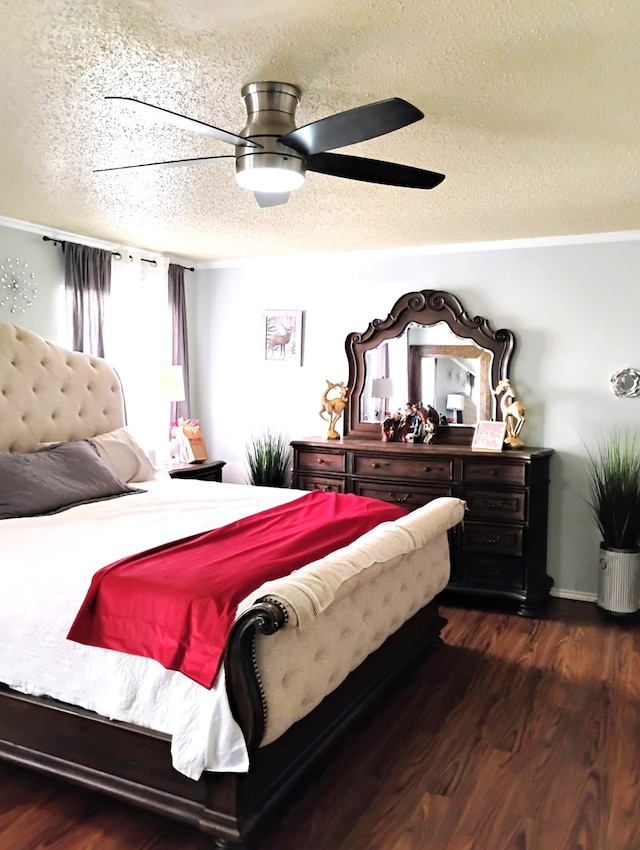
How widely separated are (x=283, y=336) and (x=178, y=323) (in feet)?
2.86

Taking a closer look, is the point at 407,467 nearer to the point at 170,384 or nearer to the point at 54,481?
the point at 170,384

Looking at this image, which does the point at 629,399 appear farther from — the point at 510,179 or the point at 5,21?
the point at 5,21

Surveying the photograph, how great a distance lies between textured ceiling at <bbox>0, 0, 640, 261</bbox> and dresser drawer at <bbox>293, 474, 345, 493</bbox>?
71.8 inches

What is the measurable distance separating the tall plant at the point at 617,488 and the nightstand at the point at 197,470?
265 centimetres

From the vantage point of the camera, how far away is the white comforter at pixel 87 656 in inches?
83.0

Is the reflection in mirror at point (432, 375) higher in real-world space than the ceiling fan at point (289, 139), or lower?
lower

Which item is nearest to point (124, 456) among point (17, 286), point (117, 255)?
point (17, 286)

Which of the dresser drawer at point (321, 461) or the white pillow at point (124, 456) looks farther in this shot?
the dresser drawer at point (321, 461)

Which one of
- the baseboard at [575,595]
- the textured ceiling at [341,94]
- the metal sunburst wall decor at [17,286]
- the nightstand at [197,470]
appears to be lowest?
the baseboard at [575,595]

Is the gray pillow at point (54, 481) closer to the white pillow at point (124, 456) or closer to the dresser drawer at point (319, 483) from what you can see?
the white pillow at point (124, 456)

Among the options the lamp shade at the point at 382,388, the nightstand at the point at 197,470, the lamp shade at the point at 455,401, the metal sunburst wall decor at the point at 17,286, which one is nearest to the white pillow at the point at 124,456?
the nightstand at the point at 197,470

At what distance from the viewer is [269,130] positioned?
7.83 ft

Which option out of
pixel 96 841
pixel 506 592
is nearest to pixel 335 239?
pixel 506 592

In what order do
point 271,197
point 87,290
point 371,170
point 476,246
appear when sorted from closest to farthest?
point 371,170 → point 271,197 → point 87,290 → point 476,246
